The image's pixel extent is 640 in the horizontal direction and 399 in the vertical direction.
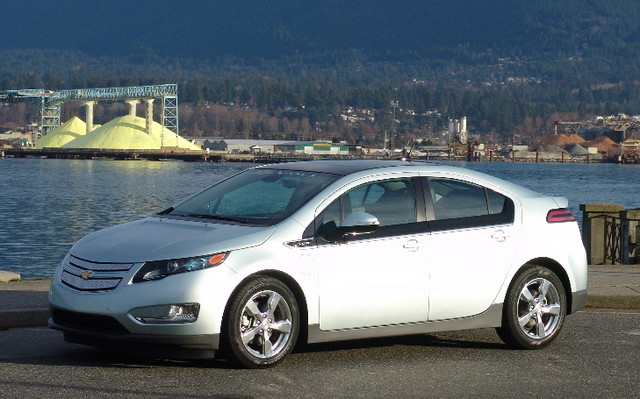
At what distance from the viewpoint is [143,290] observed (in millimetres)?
8586

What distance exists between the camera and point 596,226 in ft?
69.0

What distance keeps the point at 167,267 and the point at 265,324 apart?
0.80 meters

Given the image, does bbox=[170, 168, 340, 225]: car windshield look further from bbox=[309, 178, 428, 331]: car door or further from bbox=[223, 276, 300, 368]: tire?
bbox=[223, 276, 300, 368]: tire

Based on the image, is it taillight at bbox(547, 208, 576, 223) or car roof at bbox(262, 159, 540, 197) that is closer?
car roof at bbox(262, 159, 540, 197)

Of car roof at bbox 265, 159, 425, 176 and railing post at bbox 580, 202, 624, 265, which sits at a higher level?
car roof at bbox 265, 159, 425, 176

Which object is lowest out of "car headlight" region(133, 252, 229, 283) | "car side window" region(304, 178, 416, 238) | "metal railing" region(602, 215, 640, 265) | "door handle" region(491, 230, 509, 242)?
"metal railing" region(602, 215, 640, 265)

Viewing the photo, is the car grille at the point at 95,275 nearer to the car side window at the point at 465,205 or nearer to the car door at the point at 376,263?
the car door at the point at 376,263

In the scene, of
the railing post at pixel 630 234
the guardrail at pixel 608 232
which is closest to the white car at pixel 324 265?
the railing post at pixel 630 234

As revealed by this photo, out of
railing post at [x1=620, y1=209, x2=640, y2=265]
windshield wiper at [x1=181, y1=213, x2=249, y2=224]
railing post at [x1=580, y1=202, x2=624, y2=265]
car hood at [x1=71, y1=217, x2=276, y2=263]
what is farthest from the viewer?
railing post at [x1=580, y1=202, x2=624, y2=265]

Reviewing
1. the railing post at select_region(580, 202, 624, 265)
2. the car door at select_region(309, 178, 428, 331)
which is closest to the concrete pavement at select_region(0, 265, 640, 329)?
the car door at select_region(309, 178, 428, 331)

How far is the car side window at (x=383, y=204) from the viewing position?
954 cm

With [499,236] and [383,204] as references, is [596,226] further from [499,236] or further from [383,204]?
[383,204]

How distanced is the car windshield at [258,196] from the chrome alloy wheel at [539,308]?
1.83 metres

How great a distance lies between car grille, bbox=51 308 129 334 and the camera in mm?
8672
